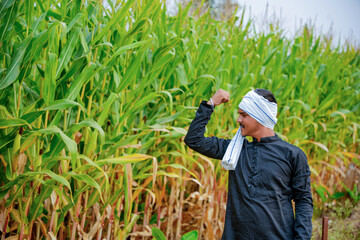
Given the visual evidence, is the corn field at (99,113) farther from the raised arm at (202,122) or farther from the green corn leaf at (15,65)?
the raised arm at (202,122)

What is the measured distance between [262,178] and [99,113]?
3.15 ft

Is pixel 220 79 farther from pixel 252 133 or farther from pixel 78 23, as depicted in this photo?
pixel 78 23

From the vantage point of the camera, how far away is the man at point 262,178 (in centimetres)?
174

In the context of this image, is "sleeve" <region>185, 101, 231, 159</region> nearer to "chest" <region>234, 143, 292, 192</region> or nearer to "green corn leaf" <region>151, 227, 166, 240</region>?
"chest" <region>234, 143, 292, 192</region>

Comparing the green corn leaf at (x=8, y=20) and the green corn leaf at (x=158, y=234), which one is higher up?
the green corn leaf at (x=8, y=20)

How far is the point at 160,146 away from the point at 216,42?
1244 millimetres

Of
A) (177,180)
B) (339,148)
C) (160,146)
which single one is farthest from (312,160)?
(160,146)

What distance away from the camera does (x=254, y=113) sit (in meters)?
1.79

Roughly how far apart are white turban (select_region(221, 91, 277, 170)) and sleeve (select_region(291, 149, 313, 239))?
0.24 meters

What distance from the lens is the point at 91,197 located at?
1966 millimetres

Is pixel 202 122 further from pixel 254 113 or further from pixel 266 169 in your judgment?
pixel 266 169

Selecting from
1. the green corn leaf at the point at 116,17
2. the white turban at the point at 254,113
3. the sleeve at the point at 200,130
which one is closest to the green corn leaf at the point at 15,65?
the green corn leaf at the point at 116,17

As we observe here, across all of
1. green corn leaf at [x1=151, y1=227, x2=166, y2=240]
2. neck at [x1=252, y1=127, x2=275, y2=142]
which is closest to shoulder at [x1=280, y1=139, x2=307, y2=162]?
neck at [x1=252, y1=127, x2=275, y2=142]

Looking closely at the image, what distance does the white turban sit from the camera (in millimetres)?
1779
